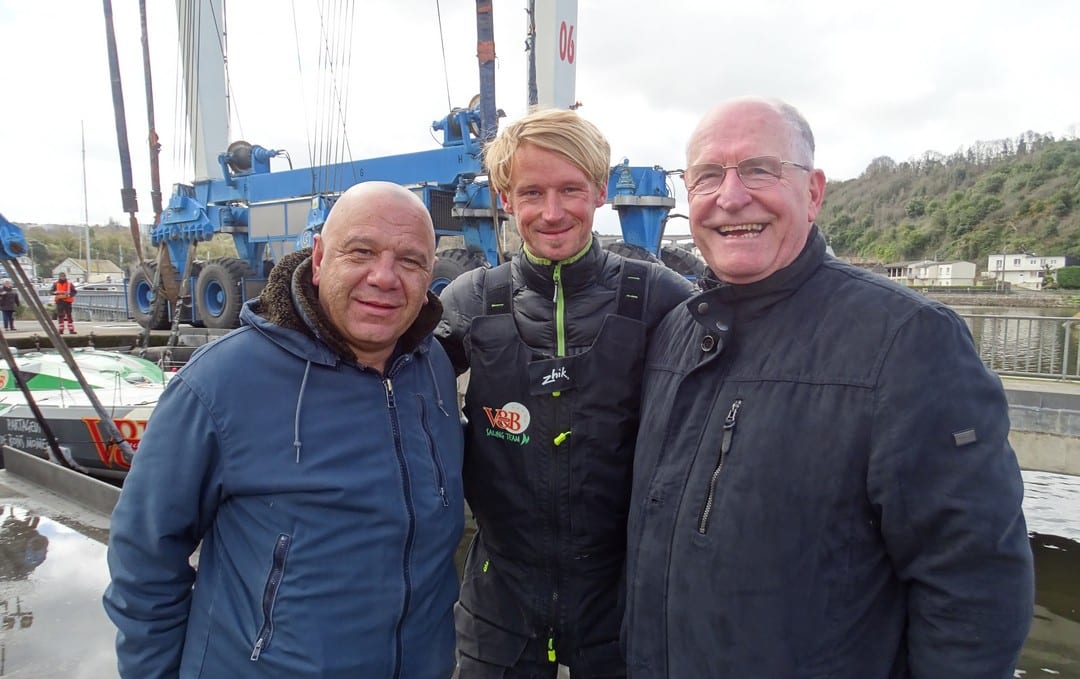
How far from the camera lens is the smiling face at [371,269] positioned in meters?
1.64

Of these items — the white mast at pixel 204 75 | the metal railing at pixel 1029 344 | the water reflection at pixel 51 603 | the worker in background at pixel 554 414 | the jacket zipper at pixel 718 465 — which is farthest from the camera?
the white mast at pixel 204 75

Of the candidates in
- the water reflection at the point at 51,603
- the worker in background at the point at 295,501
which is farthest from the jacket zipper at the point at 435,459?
the water reflection at the point at 51,603

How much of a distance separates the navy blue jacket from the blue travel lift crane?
5.49m

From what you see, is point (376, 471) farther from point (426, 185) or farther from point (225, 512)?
point (426, 185)

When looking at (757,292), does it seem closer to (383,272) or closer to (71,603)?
(383,272)

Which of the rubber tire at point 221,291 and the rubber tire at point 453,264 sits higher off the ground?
the rubber tire at point 453,264

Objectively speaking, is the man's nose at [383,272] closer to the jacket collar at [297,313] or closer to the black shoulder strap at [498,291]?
the jacket collar at [297,313]

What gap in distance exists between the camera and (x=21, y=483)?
557 centimetres

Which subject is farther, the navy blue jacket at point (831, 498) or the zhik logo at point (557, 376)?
the zhik logo at point (557, 376)

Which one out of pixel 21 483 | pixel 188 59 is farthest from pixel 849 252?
pixel 21 483

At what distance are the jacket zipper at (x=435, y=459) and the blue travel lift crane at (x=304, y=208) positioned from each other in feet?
17.0

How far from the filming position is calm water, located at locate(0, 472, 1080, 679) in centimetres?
299

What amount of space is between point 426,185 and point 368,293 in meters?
9.51

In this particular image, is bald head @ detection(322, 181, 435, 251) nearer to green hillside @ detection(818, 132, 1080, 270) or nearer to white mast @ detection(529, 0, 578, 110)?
white mast @ detection(529, 0, 578, 110)
